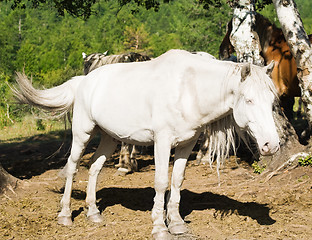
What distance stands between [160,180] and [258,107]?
1.42 meters

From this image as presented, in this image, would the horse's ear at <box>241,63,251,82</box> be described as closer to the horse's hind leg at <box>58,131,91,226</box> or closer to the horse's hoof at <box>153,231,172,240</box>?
the horse's hoof at <box>153,231,172,240</box>

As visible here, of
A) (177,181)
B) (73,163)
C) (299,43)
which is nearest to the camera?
(177,181)

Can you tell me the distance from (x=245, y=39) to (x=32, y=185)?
16.6 feet

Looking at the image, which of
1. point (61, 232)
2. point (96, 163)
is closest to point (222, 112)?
point (96, 163)

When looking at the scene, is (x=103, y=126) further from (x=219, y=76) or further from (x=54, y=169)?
(x=54, y=169)

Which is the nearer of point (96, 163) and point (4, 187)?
point (96, 163)

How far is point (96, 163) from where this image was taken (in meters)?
5.28

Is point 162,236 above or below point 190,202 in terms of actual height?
above

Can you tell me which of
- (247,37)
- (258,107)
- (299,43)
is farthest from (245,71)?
(247,37)

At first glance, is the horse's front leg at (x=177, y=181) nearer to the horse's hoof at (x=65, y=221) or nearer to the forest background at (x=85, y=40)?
the horse's hoof at (x=65, y=221)

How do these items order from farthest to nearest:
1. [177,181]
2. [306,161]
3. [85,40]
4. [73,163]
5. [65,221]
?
[85,40] < [306,161] < [73,163] < [65,221] < [177,181]

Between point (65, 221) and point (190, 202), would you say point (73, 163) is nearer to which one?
point (65, 221)

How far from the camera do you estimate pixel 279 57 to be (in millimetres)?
9117

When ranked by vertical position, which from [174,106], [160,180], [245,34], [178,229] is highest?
[245,34]
